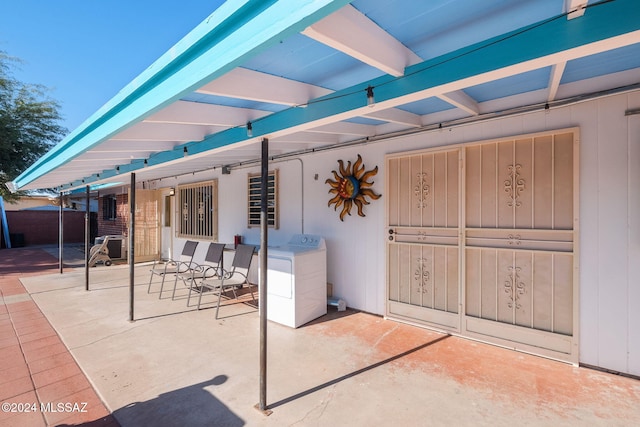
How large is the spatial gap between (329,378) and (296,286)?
1.43 m

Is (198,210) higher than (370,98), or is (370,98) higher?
(370,98)

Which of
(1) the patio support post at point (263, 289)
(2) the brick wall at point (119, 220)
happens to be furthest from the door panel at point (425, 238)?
(2) the brick wall at point (119, 220)

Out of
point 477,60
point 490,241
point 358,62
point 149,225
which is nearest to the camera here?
point 477,60

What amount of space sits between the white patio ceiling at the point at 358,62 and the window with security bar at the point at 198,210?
425 cm

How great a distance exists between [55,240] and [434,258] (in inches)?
774

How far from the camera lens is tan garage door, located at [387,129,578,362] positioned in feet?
10.1

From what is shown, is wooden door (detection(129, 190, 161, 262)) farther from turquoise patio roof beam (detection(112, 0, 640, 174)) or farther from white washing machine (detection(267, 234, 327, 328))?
turquoise patio roof beam (detection(112, 0, 640, 174))

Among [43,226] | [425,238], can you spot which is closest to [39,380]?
[425,238]

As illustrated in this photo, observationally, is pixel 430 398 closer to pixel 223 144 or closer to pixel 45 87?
pixel 223 144

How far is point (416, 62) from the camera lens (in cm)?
193

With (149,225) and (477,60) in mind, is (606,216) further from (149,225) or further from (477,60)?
(149,225)

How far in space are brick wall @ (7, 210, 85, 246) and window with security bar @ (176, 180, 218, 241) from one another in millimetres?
11798

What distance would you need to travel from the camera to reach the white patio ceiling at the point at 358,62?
4.06 feet

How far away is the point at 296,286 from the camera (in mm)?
4055
